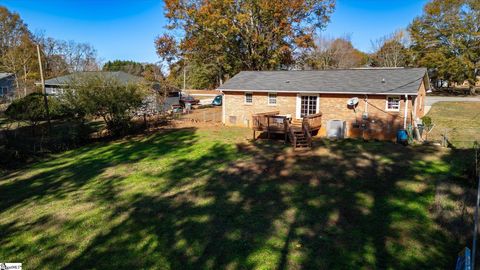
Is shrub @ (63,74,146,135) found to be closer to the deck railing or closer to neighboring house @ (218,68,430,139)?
neighboring house @ (218,68,430,139)

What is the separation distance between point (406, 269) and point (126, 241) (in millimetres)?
5978

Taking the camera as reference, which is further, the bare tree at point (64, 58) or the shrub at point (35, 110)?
the bare tree at point (64, 58)

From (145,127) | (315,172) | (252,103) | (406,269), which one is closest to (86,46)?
(145,127)

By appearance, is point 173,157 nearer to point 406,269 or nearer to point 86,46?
point 406,269

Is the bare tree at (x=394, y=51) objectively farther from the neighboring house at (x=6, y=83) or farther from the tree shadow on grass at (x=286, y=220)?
the neighboring house at (x=6, y=83)

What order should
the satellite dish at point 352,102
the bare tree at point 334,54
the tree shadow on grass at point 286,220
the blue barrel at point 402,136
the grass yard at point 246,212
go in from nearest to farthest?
the tree shadow on grass at point 286,220 → the grass yard at point 246,212 → the blue barrel at point 402,136 → the satellite dish at point 352,102 → the bare tree at point 334,54

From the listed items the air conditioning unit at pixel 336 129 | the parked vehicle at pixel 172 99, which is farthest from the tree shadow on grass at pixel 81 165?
the parked vehicle at pixel 172 99

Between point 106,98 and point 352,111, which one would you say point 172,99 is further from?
point 352,111

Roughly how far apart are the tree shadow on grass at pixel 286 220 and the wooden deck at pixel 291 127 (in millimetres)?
3006

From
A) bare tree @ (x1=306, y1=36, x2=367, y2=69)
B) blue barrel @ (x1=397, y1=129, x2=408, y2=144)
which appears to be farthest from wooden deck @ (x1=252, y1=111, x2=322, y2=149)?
bare tree @ (x1=306, y1=36, x2=367, y2=69)

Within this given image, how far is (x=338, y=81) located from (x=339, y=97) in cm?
149

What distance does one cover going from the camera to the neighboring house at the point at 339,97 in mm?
16500

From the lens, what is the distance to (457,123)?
2202 cm

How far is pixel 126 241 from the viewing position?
23.7 ft
